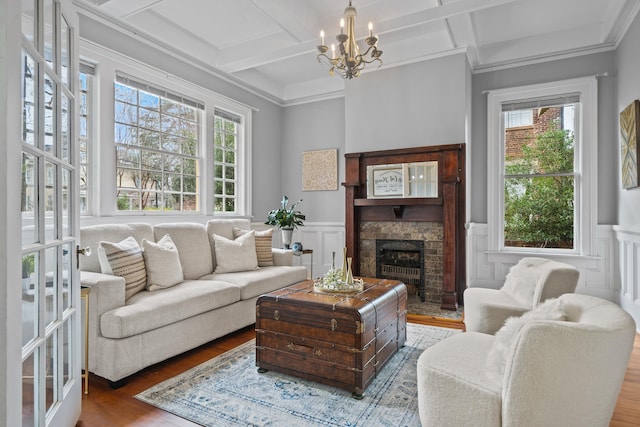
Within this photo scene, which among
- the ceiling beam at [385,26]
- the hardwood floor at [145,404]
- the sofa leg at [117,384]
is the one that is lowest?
the hardwood floor at [145,404]

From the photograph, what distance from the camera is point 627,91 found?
3.68 meters

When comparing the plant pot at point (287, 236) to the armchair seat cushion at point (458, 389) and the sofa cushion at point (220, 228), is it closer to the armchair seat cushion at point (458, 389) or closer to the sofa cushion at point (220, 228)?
the sofa cushion at point (220, 228)

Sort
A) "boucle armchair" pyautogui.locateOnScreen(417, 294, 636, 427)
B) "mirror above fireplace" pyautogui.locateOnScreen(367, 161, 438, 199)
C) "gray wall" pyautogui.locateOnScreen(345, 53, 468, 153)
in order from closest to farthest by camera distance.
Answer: "boucle armchair" pyautogui.locateOnScreen(417, 294, 636, 427) < "gray wall" pyautogui.locateOnScreen(345, 53, 468, 153) < "mirror above fireplace" pyautogui.locateOnScreen(367, 161, 438, 199)

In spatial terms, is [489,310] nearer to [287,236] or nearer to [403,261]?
[403,261]

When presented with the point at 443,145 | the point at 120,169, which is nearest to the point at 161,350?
the point at 120,169

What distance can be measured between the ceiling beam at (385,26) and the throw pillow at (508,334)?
2.80 m

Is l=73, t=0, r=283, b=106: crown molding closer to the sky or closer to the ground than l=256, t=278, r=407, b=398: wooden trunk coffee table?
closer to the sky

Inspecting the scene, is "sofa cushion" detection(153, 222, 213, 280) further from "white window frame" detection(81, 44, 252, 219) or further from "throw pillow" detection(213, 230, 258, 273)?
"white window frame" detection(81, 44, 252, 219)

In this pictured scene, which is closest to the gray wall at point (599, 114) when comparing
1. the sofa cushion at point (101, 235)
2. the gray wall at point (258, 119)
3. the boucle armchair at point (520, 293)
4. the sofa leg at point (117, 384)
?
the boucle armchair at point (520, 293)

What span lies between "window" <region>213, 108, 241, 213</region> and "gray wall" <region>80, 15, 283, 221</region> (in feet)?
0.99

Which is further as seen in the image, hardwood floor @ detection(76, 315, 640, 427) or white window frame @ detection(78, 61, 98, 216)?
white window frame @ detection(78, 61, 98, 216)

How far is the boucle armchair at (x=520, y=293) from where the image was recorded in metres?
2.38

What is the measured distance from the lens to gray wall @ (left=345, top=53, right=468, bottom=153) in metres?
4.38

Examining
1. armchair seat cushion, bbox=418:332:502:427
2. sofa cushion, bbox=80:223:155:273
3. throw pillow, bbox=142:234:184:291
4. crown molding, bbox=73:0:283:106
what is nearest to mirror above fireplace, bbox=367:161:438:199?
crown molding, bbox=73:0:283:106
